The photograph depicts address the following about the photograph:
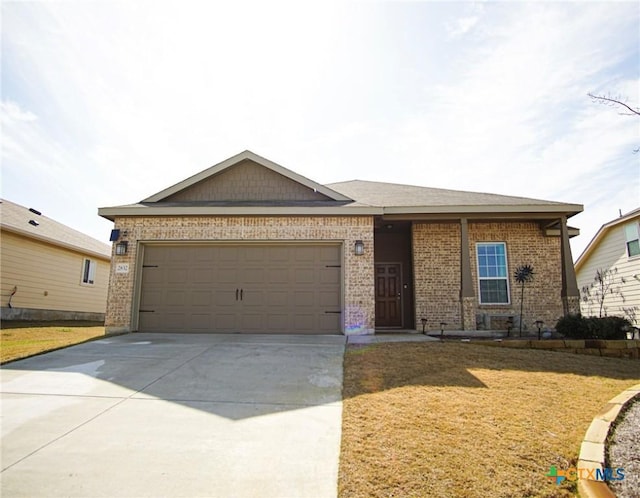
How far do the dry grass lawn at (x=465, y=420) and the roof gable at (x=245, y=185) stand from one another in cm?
561

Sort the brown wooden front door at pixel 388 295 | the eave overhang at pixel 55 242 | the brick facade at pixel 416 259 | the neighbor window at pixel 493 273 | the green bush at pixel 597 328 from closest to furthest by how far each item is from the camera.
Answer: the green bush at pixel 597 328
the brick facade at pixel 416 259
the neighbor window at pixel 493 273
the brown wooden front door at pixel 388 295
the eave overhang at pixel 55 242

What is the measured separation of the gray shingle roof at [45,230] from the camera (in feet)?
44.8

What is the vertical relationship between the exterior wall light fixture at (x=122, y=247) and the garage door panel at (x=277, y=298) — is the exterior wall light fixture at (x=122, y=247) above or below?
above

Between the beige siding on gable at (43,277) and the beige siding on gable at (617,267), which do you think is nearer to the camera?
the beige siding on gable at (617,267)

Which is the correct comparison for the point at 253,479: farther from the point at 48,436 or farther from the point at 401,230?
the point at 401,230

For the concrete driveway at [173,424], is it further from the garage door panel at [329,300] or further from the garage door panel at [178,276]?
the garage door panel at [178,276]

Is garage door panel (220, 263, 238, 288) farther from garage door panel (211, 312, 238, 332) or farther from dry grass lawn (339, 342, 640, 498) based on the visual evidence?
dry grass lawn (339, 342, 640, 498)

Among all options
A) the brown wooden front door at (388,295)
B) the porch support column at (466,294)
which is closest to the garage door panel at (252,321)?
the brown wooden front door at (388,295)

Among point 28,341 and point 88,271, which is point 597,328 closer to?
point 28,341

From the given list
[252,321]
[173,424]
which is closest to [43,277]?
[252,321]

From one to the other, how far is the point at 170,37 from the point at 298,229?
5.00 m

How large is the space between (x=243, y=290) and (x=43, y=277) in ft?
33.0

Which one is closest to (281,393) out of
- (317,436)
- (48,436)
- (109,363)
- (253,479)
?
(317,436)

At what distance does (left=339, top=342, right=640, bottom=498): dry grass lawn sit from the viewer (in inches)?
107
